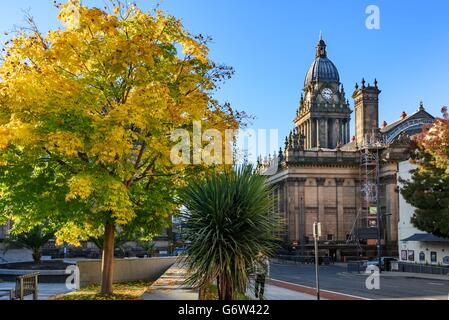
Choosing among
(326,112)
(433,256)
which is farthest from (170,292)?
(326,112)

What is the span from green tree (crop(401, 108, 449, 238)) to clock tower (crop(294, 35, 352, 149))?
233ft

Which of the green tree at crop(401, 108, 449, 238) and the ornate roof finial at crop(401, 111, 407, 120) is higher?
the ornate roof finial at crop(401, 111, 407, 120)

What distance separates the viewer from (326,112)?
124125 mm

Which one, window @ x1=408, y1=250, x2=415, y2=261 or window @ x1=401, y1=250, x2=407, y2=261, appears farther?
Result: window @ x1=401, y1=250, x2=407, y2=261

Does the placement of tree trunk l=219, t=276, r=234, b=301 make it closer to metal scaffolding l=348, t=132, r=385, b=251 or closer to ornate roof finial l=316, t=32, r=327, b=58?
metal scaffolding l=348, t=132, r=385, b=251

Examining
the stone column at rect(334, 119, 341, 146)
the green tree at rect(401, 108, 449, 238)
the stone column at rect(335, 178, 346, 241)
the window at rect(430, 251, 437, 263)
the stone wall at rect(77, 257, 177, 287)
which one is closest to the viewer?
the stone wall at rect(77, 257, 177, 287)

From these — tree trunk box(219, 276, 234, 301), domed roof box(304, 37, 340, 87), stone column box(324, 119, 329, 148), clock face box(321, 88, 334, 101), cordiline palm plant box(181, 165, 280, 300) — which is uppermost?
domed roof box(304, 37, 340, 87)

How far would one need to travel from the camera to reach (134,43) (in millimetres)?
19625

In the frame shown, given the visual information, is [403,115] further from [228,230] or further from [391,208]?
[228,230]

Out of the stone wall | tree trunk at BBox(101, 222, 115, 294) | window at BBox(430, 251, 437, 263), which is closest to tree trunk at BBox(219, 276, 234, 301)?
tree trunk at BBox(101, 222, 115, 294)

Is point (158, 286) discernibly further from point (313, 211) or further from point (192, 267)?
point (313, 211)

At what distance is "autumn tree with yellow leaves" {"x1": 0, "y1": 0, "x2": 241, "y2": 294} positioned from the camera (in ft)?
60.6
